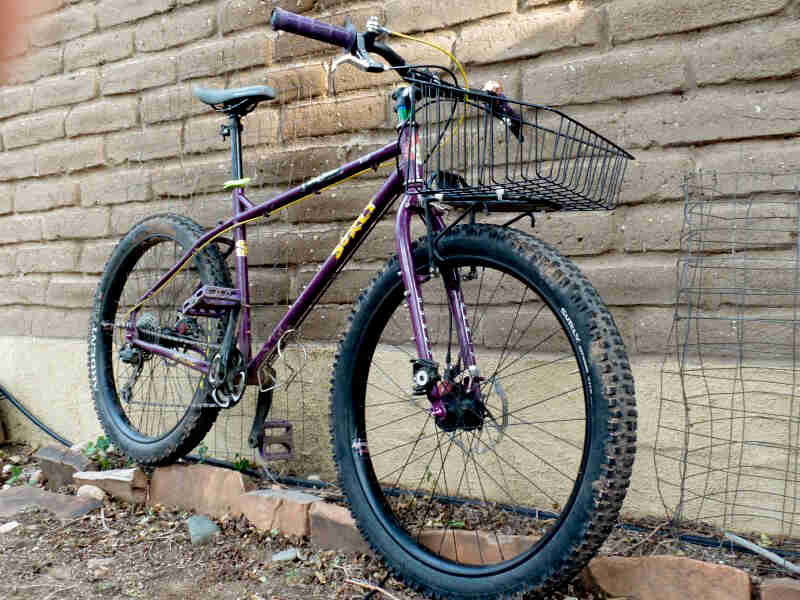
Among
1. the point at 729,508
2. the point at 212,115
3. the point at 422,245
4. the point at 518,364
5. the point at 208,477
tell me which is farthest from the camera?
the point at 212,115

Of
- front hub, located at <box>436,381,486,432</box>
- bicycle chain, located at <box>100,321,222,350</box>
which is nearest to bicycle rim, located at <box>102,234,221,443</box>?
bicycle chain, located at <box>100,321,222,350</box>

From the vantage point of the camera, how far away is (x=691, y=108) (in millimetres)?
2010

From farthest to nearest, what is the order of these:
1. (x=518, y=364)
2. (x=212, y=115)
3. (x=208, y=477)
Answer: (x=212, y=115) → (x=208, y=477) → (x=518, y=364)

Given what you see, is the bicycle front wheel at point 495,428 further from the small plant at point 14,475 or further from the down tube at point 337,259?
the small plant at point 14,475

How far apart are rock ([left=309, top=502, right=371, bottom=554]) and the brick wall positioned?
706 mm

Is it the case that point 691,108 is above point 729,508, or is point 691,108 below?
above

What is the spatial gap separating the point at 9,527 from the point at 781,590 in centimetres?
236

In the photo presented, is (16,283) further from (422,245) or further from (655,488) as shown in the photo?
(655,488)

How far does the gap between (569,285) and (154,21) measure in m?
2.44

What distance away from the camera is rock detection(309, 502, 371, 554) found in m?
2.06

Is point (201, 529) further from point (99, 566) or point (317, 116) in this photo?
point (317, 116)

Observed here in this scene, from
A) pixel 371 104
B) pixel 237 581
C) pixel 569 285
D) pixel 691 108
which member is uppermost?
pixel 371 104

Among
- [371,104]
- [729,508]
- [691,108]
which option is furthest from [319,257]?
[729,508]

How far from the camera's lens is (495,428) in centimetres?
191
